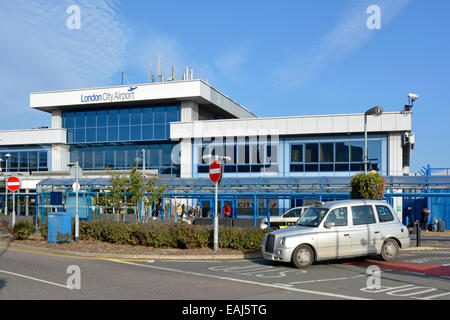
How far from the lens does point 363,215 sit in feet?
42.7

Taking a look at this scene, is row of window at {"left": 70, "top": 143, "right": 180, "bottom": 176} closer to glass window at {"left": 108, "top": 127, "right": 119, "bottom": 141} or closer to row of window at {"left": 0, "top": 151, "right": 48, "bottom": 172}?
glass window at {"left": 108, "top": 127, "right": 119, "bottom": 141}

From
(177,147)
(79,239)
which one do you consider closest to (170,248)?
(79,239)

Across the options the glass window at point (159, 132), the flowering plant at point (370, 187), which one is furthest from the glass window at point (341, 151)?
the flowering plant at point (370, 187)

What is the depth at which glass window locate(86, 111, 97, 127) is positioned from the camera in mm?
43375

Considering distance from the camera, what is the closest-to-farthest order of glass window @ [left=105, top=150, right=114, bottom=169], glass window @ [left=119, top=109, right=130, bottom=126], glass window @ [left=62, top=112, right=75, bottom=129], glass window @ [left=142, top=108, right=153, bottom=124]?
glass window @ [left=142, top=108, right=153, bottom=124] → glass window @ [left=119, top=109, right=130, bottom=126] → glass window @ [left=105, top=150, right=114, bottom=169] → glass window @ [left=62, top=112, right=75, bottom=129]

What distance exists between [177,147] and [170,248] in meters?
24.7

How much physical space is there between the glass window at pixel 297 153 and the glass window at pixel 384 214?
22588mm

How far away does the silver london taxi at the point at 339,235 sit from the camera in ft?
39.7

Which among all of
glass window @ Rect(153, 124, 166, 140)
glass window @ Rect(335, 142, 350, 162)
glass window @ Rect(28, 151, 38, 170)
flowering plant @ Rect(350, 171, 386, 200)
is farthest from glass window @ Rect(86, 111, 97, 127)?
flowering plant @ Rect(350, 171, 386, 200)

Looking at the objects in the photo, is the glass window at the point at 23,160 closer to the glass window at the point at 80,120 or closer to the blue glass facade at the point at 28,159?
the blue glass facade at the point at 28,159

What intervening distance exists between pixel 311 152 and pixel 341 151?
7.73 feet

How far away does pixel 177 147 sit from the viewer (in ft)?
132
